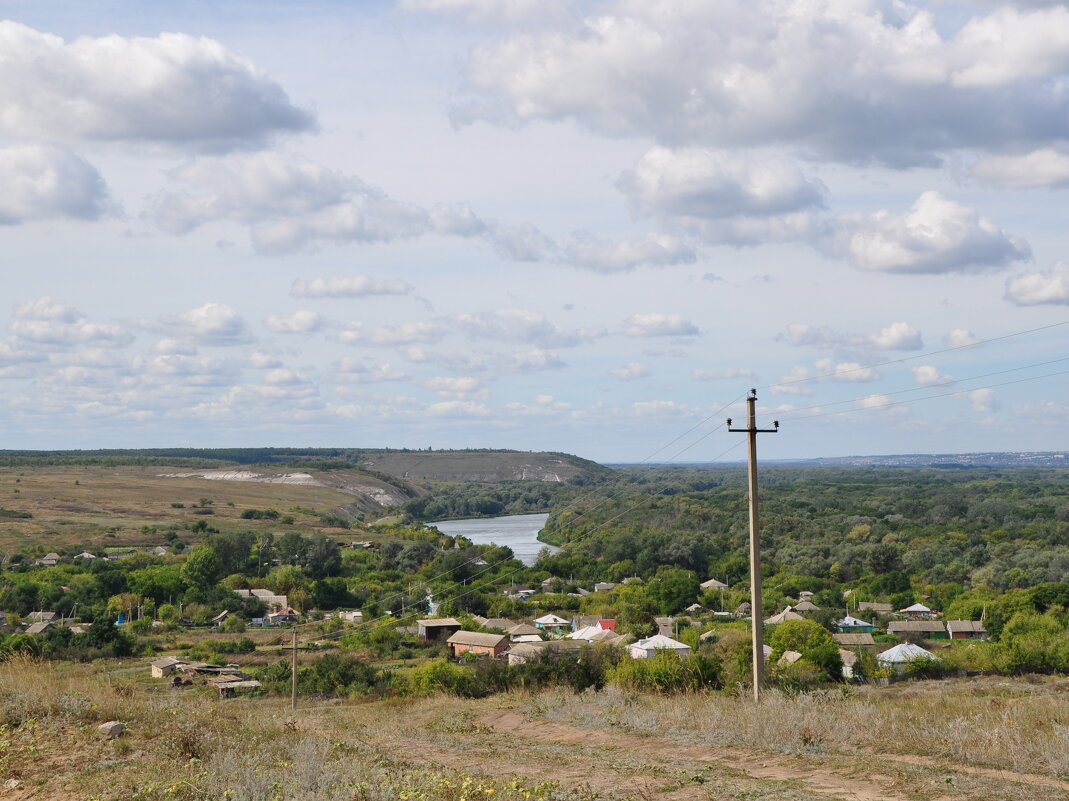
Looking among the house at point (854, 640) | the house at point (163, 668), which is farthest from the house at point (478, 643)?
the house at point (854, 640)

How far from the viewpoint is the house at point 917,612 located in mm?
50631

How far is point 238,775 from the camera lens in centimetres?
859

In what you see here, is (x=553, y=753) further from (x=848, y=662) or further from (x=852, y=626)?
(x=852, y=626)

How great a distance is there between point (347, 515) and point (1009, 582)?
9259cm

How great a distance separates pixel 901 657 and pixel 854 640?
804 centimetres

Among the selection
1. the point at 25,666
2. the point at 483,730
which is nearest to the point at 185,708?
the point at 25,666

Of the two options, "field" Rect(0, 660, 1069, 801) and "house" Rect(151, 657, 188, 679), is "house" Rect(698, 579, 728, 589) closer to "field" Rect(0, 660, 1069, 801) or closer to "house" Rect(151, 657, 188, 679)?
"house" Rect(151, 657, 188, 679)

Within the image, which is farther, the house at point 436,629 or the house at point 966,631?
the house at point 436,629

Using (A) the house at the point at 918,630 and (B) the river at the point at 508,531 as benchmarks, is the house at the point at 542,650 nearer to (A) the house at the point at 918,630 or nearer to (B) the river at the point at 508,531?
(A) the house at the point at 918,630

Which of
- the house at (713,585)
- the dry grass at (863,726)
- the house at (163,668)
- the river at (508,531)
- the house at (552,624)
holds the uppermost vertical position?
the dry grass at (863,726)

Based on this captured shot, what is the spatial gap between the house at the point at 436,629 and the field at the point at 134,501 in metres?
40.0

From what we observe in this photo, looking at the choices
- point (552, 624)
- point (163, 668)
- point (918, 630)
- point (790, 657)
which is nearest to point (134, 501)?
point (552, 624)

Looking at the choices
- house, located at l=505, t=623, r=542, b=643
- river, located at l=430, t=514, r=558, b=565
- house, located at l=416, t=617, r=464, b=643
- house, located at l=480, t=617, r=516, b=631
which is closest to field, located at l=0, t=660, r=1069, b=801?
house, located at l=505, t=623, r=542, b=643

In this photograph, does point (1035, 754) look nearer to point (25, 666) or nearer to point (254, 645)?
point (25, 666)
